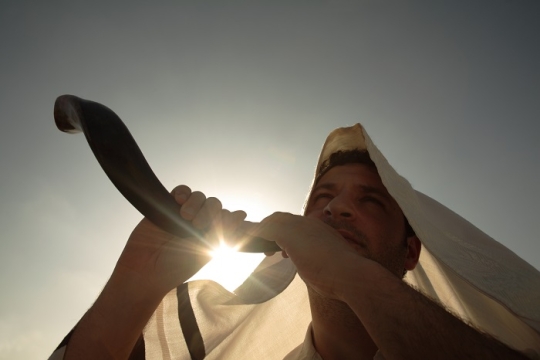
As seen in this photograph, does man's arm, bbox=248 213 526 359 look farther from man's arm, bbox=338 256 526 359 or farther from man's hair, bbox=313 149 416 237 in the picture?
man's hair, bbox=313 149 416 237

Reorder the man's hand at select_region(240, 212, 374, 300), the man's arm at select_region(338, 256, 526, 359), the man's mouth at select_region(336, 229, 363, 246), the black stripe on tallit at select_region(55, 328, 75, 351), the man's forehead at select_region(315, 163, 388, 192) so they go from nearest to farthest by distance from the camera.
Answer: the man's arm at select_region(338, 256, 526, 359), the man's hand at select_region(240, 212, 374, 300), the black stripe on tallit at select_region(55, 328, 75, 351), the man's mouth at select_region(336, 229, 363, 246), the man's forehead at select_region(315, 163, 388, 192)

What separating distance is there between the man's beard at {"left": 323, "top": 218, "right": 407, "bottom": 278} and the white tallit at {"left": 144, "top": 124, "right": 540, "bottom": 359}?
186 millimetres

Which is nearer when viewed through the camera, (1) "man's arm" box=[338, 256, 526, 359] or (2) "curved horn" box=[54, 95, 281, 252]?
(1) "man's arm" box=[338, 256, 526, 359]

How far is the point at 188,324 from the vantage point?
2.21 metres

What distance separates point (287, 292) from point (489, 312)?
1.26 metres

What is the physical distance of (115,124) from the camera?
1.61 meters

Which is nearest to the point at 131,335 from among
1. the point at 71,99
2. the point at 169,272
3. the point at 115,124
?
the point at 169,272

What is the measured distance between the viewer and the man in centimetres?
122

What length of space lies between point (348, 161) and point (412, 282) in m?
0.91

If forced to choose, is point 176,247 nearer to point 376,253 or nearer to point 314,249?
point 314,249

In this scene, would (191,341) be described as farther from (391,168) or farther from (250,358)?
(391,168)

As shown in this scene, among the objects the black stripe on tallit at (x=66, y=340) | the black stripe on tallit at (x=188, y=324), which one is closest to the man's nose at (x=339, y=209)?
the black stripe on tallit at (x=188, y=324)

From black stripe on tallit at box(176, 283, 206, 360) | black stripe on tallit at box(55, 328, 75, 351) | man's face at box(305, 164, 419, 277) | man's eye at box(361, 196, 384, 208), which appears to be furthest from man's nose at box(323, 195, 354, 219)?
black stripe on tallit at box(55, 328, 75, 351)

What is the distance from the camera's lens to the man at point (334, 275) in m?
1.22
